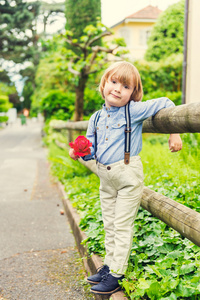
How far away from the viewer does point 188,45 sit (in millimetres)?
9180

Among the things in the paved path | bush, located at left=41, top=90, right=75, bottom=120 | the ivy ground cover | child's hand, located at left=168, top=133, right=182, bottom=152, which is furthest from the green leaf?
bush, located at left=41, top=90, right=75, bottom=120

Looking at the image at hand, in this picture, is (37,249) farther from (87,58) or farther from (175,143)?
(87,58)

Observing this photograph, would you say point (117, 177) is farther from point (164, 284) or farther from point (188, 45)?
→ point (188, 45)

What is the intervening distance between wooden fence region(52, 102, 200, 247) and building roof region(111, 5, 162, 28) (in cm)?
3043

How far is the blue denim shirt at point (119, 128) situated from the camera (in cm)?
214

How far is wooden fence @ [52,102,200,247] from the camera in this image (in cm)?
176

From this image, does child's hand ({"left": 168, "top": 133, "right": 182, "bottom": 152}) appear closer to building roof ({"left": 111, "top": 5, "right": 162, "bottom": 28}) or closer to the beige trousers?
the beige trousers

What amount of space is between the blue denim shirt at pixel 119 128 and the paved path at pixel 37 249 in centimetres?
109

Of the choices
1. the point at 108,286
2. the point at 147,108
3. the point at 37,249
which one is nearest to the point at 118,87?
the point at 147,108

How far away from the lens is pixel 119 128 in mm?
2162

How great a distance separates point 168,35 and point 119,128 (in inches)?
701

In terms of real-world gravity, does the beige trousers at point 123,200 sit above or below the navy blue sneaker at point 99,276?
above

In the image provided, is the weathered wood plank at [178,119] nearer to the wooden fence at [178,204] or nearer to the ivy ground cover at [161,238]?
the wooden fence at [178,204]

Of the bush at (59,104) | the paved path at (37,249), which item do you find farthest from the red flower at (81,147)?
the bush at (59,104)
